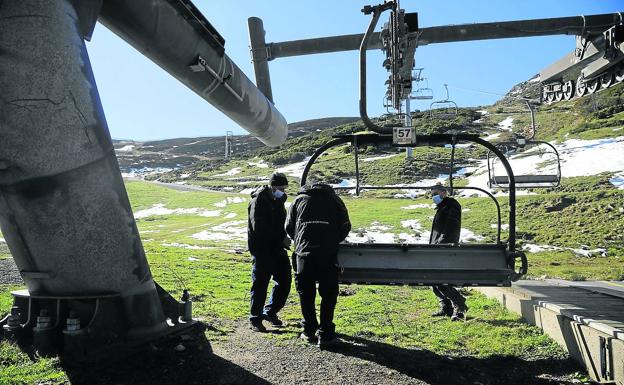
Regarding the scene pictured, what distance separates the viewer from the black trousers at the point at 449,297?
6.44 m

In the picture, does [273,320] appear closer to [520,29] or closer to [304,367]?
[304,367]

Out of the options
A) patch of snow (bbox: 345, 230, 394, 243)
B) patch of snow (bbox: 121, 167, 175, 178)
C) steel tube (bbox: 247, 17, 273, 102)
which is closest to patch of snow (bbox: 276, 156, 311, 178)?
patch of snow (bbox: 345, 230, 394, 243)

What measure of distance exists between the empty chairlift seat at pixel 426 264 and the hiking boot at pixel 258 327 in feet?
3.69

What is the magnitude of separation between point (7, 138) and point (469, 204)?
2279 cm

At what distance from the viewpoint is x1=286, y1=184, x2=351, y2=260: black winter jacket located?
5027 mm

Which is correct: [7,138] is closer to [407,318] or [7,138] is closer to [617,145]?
[407,318]

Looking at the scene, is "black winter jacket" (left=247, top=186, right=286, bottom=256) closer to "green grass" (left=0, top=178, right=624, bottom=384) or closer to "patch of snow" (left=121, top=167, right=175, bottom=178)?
"green grass" (left=0, top=178, right=624, bottom=384)

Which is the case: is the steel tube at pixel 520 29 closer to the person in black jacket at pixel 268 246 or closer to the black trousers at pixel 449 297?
the black trousers at pixel 449 297

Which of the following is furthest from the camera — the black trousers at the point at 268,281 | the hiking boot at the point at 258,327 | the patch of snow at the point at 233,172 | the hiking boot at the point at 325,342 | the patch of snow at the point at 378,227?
the patch of snow at the point at 233,172

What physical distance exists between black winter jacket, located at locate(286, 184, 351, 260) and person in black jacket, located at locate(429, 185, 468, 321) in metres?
2.24

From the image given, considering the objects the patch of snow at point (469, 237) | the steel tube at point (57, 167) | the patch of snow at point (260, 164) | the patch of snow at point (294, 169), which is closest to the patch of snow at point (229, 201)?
the patch of snow at point (294, 169)

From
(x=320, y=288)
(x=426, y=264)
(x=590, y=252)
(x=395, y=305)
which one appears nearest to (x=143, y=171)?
(x=590, y=252)

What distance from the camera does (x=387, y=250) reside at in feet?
19.2

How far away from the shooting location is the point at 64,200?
3914 mm
